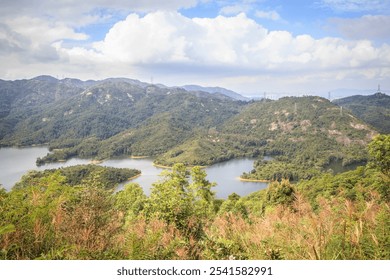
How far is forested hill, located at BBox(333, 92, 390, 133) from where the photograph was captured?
7631cm

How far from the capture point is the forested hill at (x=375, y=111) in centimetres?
7631

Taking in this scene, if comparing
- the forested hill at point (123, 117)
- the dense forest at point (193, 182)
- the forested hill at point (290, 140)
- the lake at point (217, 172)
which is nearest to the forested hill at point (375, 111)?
the dense forest at point (193, 182)

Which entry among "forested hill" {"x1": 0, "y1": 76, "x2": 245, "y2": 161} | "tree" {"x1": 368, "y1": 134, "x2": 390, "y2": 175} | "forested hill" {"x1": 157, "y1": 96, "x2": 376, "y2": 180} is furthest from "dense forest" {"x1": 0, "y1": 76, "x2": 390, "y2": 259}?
"forested hill" {"x1": 0, "y1": 76, "x2": 245, "y2": 161}

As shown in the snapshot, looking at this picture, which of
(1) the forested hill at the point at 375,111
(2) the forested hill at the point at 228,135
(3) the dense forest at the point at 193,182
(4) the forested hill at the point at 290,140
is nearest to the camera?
(3) the dense forest at the point at 193,182

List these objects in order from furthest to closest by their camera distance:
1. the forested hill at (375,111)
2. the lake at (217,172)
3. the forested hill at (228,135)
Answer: the forested hill at (375,111) < the forested hill at (228,135) < the lake at (217,172)

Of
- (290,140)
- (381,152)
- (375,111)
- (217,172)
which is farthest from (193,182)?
(375,111)

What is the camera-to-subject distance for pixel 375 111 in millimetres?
95375

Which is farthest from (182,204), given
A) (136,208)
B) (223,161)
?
(223,161)

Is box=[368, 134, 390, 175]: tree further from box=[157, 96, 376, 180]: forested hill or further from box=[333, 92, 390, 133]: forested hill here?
box=[333, 92, 390, 133]: forested hill

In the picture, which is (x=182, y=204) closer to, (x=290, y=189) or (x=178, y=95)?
(x=290, y=189)

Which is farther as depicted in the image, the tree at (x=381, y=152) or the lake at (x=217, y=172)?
the lake at (x=217, y=172)

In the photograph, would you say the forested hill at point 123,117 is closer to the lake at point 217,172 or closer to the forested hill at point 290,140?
the lake at point 217,172

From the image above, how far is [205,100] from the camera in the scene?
136000mm

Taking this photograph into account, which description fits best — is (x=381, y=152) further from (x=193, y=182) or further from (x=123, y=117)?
(x=123, y=117)
